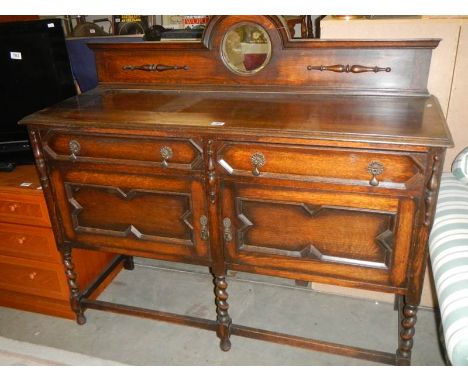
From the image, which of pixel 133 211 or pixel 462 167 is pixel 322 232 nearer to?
pixel 462 167

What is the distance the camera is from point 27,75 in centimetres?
216

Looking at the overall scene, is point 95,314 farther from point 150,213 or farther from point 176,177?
point 176,177

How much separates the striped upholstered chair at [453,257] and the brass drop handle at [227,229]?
29.3 inches

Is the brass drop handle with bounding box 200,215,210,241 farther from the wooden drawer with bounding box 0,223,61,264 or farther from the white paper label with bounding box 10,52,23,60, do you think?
the white paper label with bounding box 10,52,23,60

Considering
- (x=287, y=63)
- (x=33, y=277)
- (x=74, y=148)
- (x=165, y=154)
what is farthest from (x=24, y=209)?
(x=287, y=63)

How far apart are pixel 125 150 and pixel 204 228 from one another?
437mm

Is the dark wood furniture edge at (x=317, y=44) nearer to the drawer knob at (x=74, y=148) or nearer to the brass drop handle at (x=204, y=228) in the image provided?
the drawer knob at (x=74, y=148)

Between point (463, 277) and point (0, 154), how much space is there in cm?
221

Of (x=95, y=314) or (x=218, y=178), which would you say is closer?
(x=218, y=178)

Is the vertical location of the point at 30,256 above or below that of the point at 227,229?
below

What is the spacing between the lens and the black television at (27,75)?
2098 mm

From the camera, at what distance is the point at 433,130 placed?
53.5 inches

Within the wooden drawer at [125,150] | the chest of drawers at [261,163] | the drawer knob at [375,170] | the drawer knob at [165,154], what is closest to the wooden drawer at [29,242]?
the chest of drawers at [261,163]
